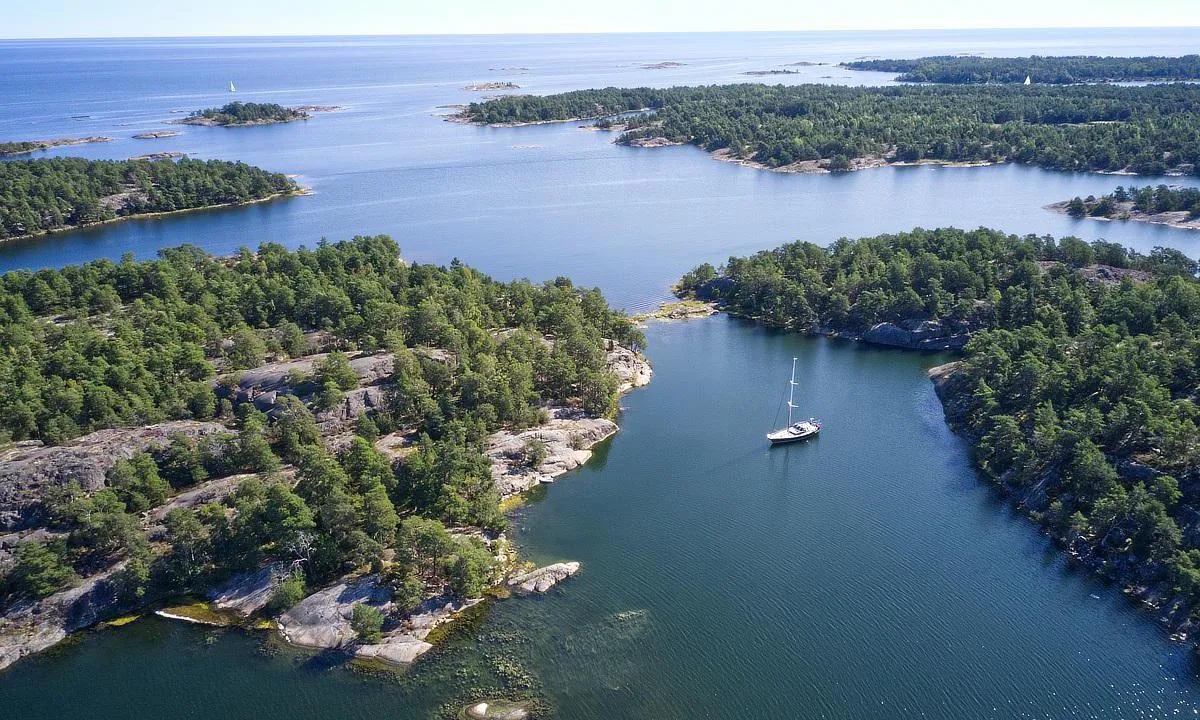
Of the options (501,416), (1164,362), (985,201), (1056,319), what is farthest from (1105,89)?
(501,416)

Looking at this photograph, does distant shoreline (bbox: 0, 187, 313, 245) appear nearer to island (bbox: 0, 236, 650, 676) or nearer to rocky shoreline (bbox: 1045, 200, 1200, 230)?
island (bbox: 0, 236, 650, 676)

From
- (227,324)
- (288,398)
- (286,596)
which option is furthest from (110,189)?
(286,596)

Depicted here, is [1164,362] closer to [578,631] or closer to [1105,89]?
[578,631]

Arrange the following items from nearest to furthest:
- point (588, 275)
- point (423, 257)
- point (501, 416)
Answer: point (501, 416)
point (588, 275)
point (423, 257)

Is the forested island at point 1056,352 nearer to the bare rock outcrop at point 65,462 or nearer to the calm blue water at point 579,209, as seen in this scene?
the calm blue water at point 579,209

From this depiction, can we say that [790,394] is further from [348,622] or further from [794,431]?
[348,622]
